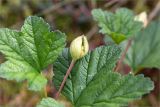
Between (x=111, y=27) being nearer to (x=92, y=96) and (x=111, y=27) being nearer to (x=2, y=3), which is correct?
(x=92, y=96)

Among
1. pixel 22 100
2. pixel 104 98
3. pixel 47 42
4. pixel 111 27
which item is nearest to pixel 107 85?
pixel 104 98

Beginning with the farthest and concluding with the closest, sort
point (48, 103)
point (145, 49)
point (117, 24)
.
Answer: point (145, 49) → point (117, 24) → point (48, 103)

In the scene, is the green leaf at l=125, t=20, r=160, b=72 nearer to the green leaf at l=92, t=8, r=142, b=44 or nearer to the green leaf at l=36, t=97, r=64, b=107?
the green leaf at l=92, t=8, r=142, b=44

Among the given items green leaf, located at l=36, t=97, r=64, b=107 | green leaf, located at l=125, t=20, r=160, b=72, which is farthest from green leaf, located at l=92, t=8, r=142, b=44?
green leaf, located at l=36, t=97, r=64, b=107

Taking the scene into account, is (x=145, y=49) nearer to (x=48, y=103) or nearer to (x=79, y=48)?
(x=79, y=48)

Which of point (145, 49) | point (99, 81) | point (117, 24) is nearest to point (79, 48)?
point (99, 81)

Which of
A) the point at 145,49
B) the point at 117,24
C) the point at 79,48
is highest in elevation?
the point at 79,48
